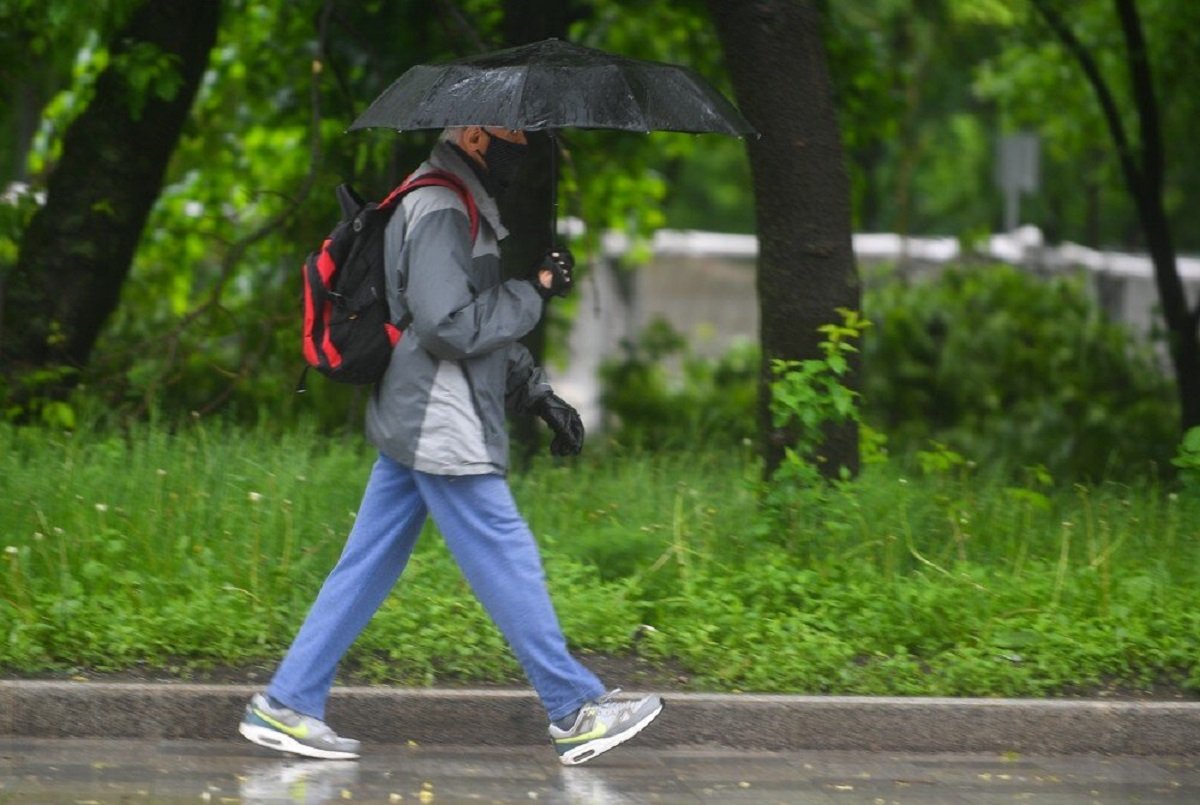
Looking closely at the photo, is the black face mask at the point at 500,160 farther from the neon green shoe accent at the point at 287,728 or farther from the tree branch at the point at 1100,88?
the tree branch at the point at 1100,88

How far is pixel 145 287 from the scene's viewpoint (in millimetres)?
13547

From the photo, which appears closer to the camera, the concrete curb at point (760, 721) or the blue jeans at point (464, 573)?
the blue jeans at point (464, 573)

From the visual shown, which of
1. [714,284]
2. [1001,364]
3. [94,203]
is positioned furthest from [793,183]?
[714,284]

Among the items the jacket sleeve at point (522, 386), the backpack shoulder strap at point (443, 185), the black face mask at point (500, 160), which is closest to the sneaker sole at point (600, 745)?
the jacket sleeve at point (522, 386)

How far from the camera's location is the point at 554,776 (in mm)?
5883

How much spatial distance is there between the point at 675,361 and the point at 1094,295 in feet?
13.3

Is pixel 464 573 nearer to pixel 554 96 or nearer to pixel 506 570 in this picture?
pixel 506 570

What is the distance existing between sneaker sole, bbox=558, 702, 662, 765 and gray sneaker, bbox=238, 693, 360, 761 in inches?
28.3

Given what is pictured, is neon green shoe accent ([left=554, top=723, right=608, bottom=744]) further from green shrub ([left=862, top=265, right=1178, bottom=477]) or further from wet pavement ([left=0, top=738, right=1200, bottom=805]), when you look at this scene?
green shrub ([left=862, top=265, right=1178, bottom=477])

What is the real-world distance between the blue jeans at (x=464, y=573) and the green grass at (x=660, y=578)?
1.91 feet

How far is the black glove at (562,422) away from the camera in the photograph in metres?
6.08

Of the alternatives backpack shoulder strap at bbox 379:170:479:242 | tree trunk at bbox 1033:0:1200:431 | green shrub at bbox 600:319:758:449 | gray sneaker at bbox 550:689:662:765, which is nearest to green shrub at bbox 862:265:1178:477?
green shrub at bbox 600:319:758:449

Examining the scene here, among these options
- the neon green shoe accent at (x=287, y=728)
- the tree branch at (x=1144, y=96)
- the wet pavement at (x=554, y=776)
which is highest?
the tree branch at (x=1144, y=96)

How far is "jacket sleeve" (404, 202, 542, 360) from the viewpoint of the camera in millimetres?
5559
